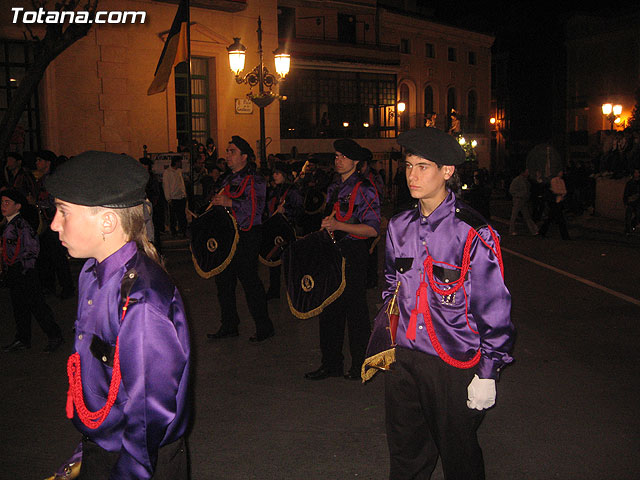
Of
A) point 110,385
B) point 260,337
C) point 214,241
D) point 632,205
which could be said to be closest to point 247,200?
point 214,241

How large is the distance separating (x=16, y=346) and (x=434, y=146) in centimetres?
554

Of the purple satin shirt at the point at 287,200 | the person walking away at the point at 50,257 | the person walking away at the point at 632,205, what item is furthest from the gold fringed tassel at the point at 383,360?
the person walking away at the point at 632,205

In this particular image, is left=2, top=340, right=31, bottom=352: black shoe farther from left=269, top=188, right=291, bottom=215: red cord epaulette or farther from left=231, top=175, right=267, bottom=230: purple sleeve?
left=269, top=188, right=291, bottom=215: red cord epaulette

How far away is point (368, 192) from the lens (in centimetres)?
600

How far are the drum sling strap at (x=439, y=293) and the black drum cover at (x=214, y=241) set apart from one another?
418 cm

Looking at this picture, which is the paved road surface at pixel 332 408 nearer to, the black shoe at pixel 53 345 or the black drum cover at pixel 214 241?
the black shoe at pixel 53 345

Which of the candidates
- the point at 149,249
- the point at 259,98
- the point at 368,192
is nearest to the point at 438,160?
the point at 149,249

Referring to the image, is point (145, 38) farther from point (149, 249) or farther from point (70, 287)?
point (149, 249)

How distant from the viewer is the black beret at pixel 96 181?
2199 millimetres

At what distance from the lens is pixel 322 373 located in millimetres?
6137

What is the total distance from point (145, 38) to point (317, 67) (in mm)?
16434

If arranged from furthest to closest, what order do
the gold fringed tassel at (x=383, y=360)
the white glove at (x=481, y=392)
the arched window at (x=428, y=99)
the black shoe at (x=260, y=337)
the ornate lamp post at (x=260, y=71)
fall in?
the arched window at (x=428, y=99)
the ornate lamp post at (x=260, y=71)
the black shoe at (x=260, y=337)
the gold fringed tassel at (x=383, y=360)
the white glove at (x=481, y=392)

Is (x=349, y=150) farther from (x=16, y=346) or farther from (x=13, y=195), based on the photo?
(x=16, y=346)

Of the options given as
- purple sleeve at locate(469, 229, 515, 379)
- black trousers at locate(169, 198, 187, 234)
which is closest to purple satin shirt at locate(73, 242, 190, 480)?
purple sleeve at locate(469, 229, 515, 379)
